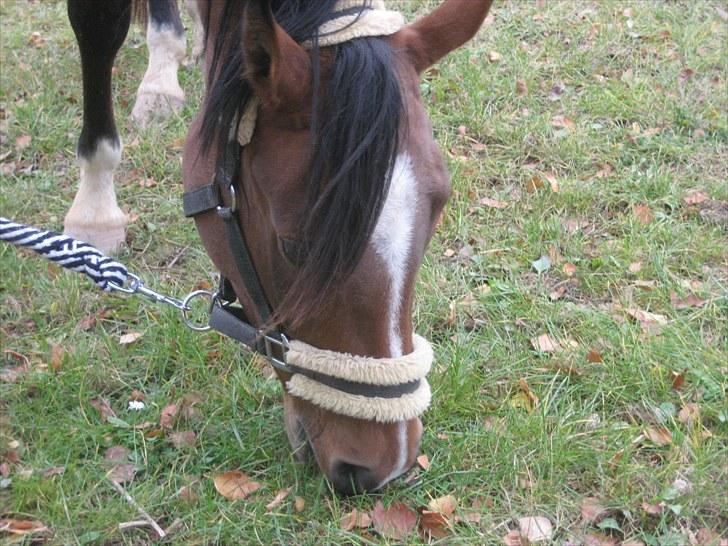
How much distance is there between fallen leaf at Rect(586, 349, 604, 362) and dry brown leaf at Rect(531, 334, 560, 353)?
0.38 feet

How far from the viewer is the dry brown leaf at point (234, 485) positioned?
2.24 meters

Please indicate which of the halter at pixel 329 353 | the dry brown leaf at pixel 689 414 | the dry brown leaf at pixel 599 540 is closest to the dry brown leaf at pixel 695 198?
the dry brown leaf at pixel 689 414

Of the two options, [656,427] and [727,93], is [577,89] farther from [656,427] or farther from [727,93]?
[656,427]

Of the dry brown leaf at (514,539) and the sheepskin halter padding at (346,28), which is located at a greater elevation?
the sheepskin halter padding at (346,28)

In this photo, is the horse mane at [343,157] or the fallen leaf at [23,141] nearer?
the horse mane at [343,157]

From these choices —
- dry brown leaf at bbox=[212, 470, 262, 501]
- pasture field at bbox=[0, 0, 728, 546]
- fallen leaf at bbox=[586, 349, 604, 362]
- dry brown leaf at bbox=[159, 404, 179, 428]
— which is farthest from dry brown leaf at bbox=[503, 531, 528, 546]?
dry brown leaf at bbox=[159, 404, 179, 428]

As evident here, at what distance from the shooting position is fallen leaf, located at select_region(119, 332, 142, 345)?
9.62 ft

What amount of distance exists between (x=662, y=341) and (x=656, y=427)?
40cm

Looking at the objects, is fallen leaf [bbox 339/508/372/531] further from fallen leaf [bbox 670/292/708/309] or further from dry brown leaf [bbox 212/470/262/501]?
fallen leaf [bbox 670/292/708/309]

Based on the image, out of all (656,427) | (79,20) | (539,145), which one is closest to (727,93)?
(539,145)

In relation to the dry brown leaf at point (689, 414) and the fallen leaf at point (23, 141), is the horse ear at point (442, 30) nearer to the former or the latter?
the dry brown leaf at point (689, 414)

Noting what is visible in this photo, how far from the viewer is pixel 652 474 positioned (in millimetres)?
2309

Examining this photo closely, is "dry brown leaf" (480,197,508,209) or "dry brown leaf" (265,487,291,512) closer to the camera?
"dry brown leaf" (265,487,291,512)

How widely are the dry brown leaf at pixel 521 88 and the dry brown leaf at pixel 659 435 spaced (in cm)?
251
